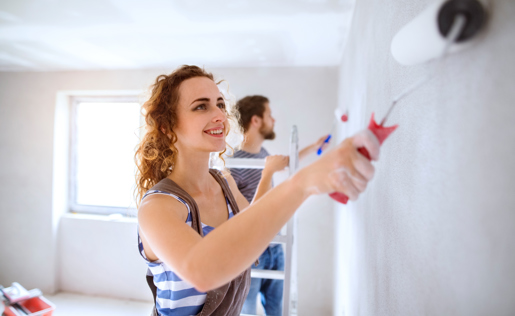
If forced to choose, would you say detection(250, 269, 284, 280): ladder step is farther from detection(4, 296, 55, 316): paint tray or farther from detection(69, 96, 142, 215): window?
detection(69, 96, 142, 215): window

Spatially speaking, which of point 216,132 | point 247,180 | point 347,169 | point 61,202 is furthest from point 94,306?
point 347,169

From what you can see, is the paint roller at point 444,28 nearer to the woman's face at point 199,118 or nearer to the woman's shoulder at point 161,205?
the woman's shoulder at point 161,205

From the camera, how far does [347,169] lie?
0.45 meters

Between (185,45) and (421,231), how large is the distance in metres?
2.29

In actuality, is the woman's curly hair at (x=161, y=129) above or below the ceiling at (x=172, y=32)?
below

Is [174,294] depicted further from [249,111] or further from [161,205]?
[249,111]

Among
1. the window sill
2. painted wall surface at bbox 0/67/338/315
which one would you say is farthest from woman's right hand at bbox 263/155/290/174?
the window sill

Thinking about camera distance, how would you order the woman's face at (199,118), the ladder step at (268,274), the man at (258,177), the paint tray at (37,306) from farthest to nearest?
the paint tray at (37,306) → the man at (258,177) → the ladder step at (268,274) → the woman's face at (199,118)

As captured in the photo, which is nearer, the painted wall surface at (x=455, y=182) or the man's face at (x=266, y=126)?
the painted wall surface at (x=455, y=182)

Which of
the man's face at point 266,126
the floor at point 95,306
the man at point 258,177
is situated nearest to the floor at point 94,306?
the floor at point 95,306

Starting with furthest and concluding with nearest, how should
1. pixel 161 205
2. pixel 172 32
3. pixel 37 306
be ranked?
1. pixel 37 306
2. pixel 172 32
3. pixel 161 205

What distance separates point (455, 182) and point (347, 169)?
13cm

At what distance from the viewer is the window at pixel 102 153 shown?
11.1ft

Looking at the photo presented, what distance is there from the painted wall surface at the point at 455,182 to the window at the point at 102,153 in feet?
10.5
